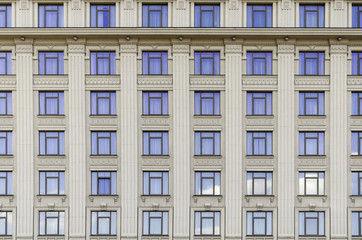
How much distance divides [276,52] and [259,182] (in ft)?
27.3

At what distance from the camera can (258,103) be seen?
29172mm

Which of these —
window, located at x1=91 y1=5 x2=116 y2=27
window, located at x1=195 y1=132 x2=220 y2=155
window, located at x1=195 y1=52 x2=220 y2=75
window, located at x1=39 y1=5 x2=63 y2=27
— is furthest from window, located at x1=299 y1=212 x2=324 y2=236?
window, located at x1=39 y1=5 x2=63 y2=27

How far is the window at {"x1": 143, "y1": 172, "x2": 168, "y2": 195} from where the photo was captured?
1133 inches

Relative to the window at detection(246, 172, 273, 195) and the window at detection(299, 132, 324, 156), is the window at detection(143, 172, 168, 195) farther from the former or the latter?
the window at detection(299, 132, 324, 156)

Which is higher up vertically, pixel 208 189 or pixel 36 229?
pixel 208 189

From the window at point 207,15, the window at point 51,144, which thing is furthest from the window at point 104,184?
the window at point 207,15

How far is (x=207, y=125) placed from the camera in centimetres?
2895

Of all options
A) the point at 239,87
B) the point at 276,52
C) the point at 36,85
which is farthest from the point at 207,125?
the point at 36,85

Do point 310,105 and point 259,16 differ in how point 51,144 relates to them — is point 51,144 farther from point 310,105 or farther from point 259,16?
point 310,105

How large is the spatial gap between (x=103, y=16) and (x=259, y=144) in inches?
509

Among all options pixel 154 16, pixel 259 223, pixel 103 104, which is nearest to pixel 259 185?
pixel 259 223

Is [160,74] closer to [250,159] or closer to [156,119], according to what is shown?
[156,119]

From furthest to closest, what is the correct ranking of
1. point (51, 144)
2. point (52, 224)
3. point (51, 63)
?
point (51, 63) < point (51, 144) < point (52, 224)

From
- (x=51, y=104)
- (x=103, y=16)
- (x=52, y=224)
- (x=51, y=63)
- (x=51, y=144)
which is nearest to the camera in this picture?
(x=52, y=224)
